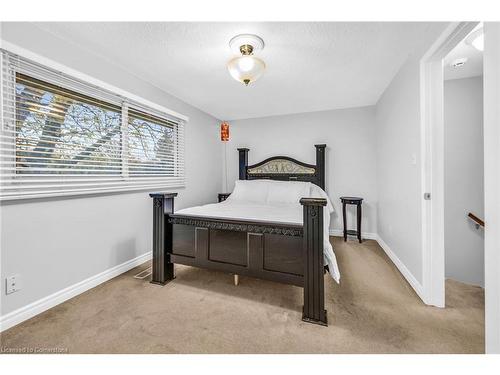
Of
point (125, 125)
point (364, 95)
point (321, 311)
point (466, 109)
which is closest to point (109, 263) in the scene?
point (125, 125)

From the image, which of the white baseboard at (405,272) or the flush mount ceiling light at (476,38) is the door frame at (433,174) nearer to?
the white baseboard at (405,272)

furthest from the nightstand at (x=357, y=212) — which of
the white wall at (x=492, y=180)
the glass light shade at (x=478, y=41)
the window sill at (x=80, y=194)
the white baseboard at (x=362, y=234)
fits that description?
the window sill at (x=80, y=194)

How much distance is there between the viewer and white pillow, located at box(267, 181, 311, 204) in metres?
3.03

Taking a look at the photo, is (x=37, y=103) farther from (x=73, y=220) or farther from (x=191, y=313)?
(x=191, y=313)

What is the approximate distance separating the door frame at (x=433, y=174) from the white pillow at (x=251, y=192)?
191 cm

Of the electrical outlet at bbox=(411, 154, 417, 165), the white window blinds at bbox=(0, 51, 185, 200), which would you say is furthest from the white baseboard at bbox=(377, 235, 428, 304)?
the white window blinds at bbox=(0, 51, 185, 200)

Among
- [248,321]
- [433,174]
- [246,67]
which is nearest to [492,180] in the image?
[433,174]

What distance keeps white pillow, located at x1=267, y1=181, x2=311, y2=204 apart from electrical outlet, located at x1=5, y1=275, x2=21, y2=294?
2514 mm

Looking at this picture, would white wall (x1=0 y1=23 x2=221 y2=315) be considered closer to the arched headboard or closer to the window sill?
the window sill

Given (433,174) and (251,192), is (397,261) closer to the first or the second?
(433,174)

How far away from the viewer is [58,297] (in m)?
1.69

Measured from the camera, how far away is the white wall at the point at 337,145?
3.45 m

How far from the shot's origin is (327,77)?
2.43m

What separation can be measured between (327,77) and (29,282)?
326 cm
